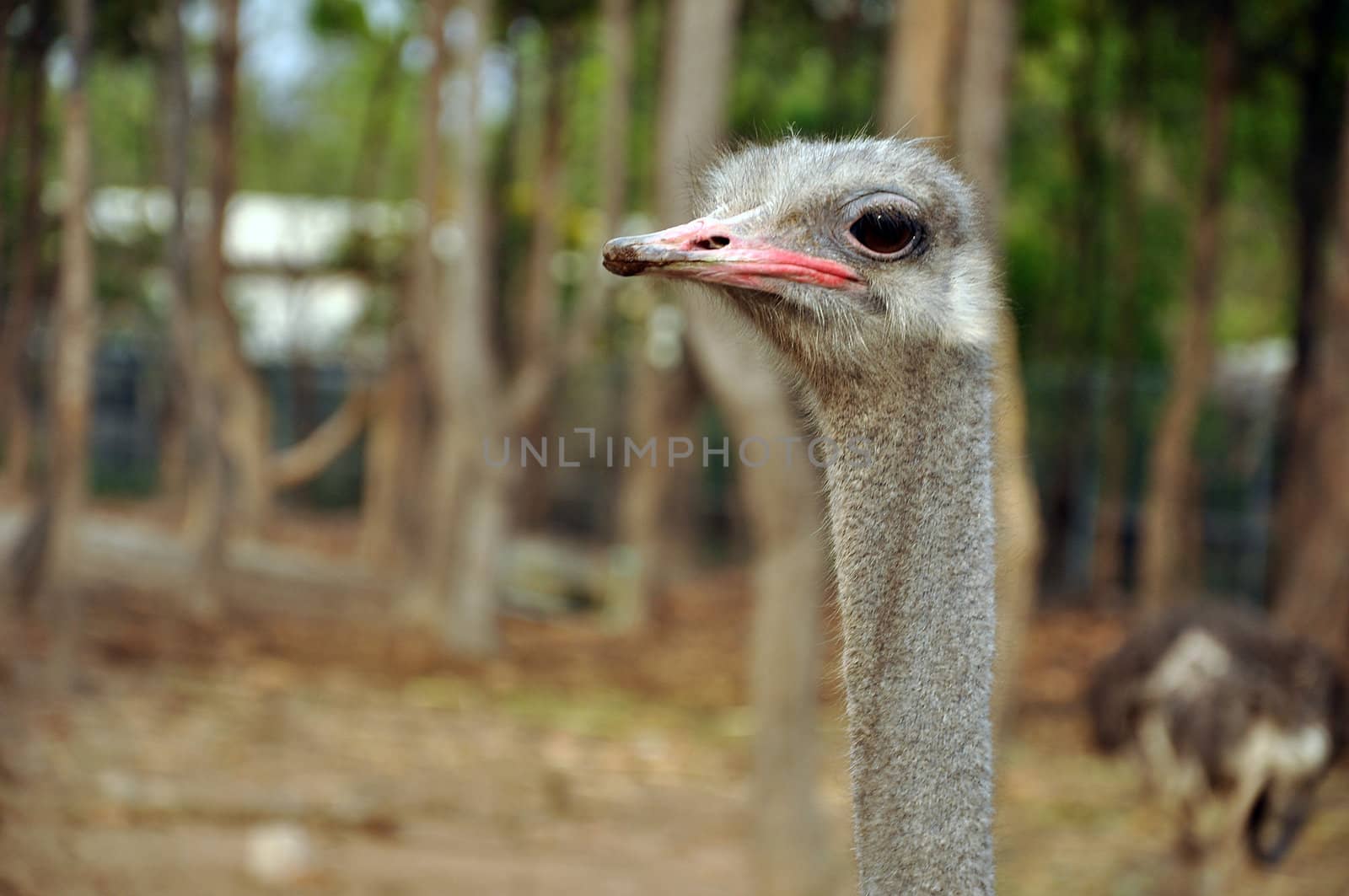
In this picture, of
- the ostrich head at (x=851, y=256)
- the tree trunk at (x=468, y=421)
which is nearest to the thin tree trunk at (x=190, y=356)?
the tree trunk at (x=468, y=421)

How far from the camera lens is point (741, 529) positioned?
1355 centimetres

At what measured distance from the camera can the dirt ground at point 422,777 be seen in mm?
4430

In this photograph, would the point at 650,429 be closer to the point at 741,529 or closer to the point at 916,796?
the point at 741,529

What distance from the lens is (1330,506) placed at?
19.1 feet

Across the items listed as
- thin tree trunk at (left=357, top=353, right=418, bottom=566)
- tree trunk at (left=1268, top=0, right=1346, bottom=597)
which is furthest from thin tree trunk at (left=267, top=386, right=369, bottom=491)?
tree trunk at (left=1268, top=0, right=1346, bottom=597)

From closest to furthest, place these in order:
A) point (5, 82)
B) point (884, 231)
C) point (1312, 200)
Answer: point (884, 231) < point (5, 82) < point (1312, 200)

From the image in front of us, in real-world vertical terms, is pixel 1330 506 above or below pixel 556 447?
below

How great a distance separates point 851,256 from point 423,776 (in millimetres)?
4115

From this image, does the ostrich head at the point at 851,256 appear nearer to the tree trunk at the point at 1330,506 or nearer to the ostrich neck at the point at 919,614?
the ostrich neck at the point at 919,614

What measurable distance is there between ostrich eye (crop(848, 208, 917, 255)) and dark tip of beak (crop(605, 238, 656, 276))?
0.77ft

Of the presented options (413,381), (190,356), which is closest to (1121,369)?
(413,381)

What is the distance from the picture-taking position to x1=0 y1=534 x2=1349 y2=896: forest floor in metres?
4.43

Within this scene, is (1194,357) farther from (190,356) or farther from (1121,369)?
(190,356)

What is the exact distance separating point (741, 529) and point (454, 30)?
5.00 m
